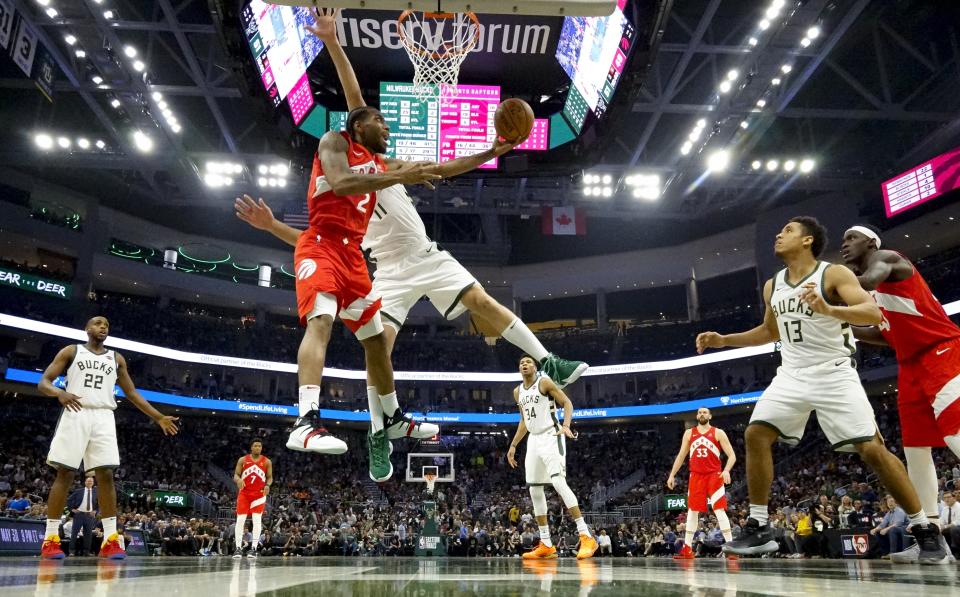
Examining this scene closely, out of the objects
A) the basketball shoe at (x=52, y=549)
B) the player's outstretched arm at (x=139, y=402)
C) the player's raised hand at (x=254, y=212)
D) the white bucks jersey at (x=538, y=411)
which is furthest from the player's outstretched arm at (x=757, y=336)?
the basketball shoe at (x=52, y=549)

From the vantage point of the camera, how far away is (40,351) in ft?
94.9

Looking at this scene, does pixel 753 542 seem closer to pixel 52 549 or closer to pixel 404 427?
pixel 404 427

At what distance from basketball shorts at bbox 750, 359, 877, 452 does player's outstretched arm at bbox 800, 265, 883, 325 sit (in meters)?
0.39

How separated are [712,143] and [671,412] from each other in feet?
51.5

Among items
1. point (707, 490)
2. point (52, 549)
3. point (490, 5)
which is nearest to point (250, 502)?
point (52, 549)

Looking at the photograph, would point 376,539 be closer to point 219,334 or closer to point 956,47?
point 219,334

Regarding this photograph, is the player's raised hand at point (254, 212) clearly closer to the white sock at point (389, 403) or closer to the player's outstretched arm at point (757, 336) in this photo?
the white sock at point (389, 403)

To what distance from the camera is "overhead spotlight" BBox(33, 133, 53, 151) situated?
65.7ft

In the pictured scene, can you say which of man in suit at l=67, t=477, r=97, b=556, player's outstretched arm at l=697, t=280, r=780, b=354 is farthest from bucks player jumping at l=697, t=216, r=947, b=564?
man in suit at l=67, t=477, r=97, b=556

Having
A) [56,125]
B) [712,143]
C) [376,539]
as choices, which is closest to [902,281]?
[712,143]

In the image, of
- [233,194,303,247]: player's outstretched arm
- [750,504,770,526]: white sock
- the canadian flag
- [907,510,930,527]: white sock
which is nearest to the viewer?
[750,504,770,526]: white sock

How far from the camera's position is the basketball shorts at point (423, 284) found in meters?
4.73

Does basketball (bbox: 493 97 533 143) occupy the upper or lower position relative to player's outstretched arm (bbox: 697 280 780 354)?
upper

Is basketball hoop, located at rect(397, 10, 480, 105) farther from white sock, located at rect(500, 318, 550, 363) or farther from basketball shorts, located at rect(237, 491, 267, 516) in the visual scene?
basketball shorts, located at rect(237, 491, 267, 516)
